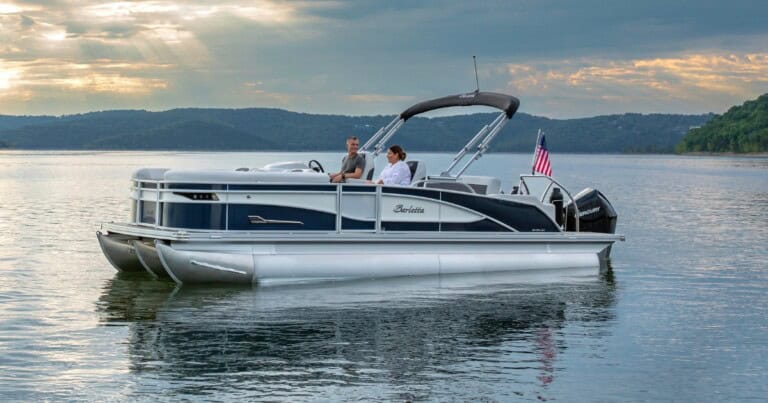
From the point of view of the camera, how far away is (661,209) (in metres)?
37.6

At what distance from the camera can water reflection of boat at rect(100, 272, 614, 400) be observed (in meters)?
9.52

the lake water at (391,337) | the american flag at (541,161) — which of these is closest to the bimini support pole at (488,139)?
the american flag at (541,161)

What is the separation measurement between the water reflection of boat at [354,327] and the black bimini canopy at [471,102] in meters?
2.93

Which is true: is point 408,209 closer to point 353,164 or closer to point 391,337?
point 353,164

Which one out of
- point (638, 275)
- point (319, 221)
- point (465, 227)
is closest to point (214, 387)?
point (319, 221)

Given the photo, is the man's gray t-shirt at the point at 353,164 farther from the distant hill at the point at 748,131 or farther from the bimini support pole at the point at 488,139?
the distant hill at the point at 748,131

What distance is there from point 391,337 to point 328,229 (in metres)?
3.69

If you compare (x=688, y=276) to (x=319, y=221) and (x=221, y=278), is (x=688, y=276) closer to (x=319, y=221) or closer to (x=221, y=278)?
(x=319, y=221)

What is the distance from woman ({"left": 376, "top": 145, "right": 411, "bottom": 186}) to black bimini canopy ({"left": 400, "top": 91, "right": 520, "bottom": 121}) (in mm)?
2294

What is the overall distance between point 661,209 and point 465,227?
23.6 metres

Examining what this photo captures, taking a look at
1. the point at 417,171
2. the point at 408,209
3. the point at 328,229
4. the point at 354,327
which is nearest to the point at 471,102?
the point at 417,171

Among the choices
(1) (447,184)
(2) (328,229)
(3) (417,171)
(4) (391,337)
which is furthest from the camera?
(3) (417,171)

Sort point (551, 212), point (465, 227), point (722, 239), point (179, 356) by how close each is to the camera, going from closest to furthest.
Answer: point (179, 356) → point (465, 227) → point (551, 212) → point (722, 239)

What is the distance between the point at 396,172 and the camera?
15500 millimetres
